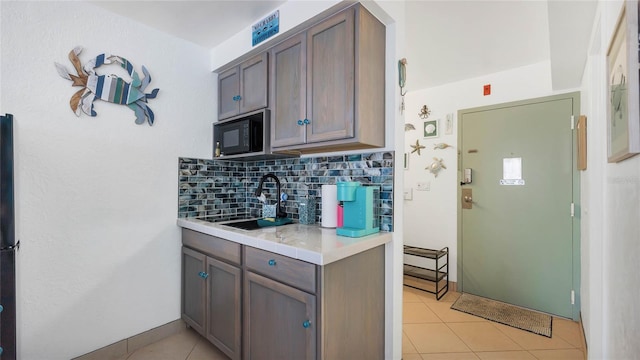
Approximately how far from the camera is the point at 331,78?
165 cm

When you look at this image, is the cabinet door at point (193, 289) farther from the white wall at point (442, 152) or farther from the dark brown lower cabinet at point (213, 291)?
the white wall at point (442, 152)

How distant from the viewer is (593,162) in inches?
69.5

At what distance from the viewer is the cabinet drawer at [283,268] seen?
1.30m

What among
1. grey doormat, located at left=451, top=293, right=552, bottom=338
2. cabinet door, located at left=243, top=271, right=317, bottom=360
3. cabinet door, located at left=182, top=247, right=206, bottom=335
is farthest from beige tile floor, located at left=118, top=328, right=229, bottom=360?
grey doormat, located at left=451, top=293, right=552, bottom=338

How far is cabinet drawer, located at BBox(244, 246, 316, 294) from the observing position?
4.25ft

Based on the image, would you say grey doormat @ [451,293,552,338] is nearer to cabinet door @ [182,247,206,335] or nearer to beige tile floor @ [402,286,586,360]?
beige tile floor @ [402,286,586,360]

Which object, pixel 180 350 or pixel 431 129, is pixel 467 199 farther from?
pixel 180 350

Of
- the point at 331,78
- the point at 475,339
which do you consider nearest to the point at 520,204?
the point at 475,339

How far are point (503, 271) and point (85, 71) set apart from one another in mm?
3830

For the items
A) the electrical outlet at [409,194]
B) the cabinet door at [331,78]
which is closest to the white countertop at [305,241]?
the cabinet door at [331,78]

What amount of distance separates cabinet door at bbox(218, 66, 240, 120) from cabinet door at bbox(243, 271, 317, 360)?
138cm

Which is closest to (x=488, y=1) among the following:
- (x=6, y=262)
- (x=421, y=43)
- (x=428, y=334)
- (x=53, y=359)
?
(x=421, y=43)

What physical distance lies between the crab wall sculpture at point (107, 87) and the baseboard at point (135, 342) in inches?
60.7

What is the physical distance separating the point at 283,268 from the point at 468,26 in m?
2.14
